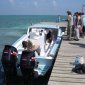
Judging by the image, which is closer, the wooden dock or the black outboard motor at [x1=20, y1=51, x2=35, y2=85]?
the wooden dock

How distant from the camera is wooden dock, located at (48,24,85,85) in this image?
7297 millimetres

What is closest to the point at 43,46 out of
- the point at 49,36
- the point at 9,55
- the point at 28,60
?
the point at 49,36

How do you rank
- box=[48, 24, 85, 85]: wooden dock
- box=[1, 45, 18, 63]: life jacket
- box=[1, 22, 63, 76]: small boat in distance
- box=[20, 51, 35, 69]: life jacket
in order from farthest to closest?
box=[1, 22, 63, 76]: small boat in distance
box=[1, 45, 18, 63]: life jacket
box=[20, 51, 35, 69]: life jacket
box=[48, 24, 85, 85]: wooden dock

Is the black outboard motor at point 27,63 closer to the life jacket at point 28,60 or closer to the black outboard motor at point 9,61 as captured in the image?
the life jacket at point 28,60

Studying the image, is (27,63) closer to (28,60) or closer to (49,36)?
(28,60)

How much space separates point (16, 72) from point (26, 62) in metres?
0.85

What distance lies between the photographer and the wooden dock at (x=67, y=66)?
23.9 feet

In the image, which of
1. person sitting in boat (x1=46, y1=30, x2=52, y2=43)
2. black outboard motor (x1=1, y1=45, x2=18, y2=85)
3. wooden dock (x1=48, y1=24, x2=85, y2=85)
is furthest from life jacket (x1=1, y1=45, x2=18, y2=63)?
person sitting in boat (x1=46, y1=30, x2=52, y2=43)

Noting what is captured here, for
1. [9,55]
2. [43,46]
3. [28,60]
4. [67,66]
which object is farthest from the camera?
[43,46]

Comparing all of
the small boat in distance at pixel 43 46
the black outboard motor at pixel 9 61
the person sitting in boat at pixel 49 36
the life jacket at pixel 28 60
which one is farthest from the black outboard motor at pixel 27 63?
the person sitting in boat at pixel 49 36

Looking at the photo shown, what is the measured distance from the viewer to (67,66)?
8.52 metres

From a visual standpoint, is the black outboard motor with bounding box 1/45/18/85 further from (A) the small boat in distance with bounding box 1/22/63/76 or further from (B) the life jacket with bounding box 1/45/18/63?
(A) the small boat in distance with bounding box 1/22/63/76

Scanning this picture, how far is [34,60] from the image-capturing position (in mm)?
8234

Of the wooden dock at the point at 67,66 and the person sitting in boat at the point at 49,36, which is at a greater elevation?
the person sitting in boat at the point at 49,36
